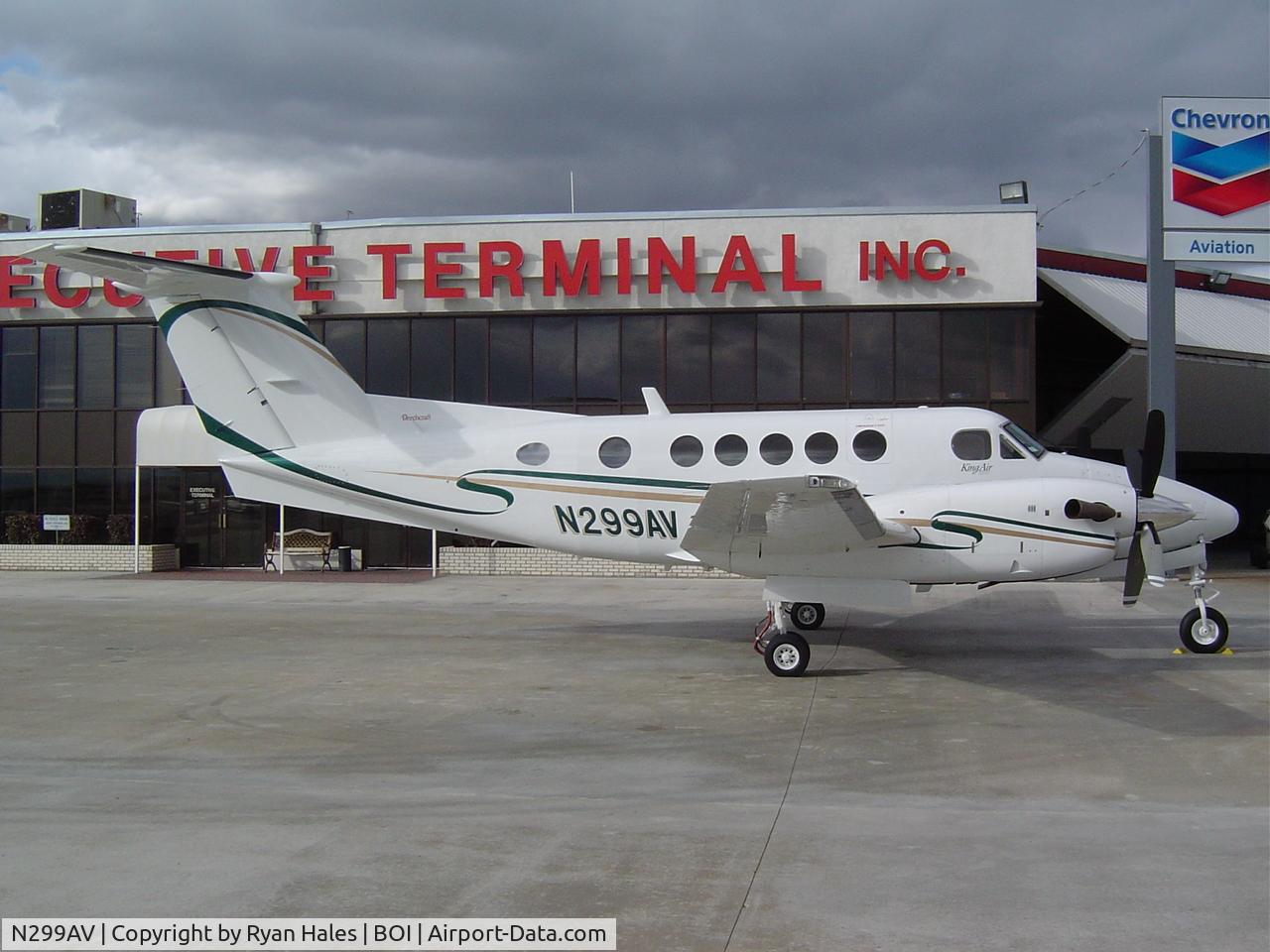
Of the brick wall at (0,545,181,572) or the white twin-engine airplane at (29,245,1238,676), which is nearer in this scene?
the white twin-engine airplane at (29,245,1238,676)

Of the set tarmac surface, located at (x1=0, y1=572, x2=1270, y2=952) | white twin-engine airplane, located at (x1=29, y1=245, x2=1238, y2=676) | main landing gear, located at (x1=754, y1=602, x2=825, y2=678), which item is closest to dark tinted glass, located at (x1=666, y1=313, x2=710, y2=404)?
tarmac surface, located at (x1=0, y1=572, x2=1270, y2=952)

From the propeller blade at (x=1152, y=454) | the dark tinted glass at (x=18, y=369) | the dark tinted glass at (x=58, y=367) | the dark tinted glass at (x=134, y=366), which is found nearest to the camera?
the propeller blade at (x=1152, y=454)

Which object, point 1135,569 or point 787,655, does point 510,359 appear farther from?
point 1135,569

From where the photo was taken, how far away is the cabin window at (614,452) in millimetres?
12914

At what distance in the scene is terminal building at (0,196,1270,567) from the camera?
953 inches

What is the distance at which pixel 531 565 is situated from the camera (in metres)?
24.4

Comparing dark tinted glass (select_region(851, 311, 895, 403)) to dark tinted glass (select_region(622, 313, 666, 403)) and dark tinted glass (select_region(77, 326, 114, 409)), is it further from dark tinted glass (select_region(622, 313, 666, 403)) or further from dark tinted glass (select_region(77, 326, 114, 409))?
dark tinted glass (select_region(77, 326, 114, 409))

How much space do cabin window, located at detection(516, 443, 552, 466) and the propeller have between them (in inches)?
267

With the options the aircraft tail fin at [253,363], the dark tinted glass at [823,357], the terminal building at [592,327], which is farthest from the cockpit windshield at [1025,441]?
the dark tinted glass at [823,357]

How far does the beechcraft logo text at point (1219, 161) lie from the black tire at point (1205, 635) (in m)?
13.6

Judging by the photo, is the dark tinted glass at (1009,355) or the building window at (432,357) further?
the building window at (432,357)

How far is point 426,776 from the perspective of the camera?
776 centimetres

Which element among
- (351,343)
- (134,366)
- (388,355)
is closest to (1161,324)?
(388,355)

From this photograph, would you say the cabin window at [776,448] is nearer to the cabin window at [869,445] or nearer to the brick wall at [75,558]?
the cabin window at [869,445]
